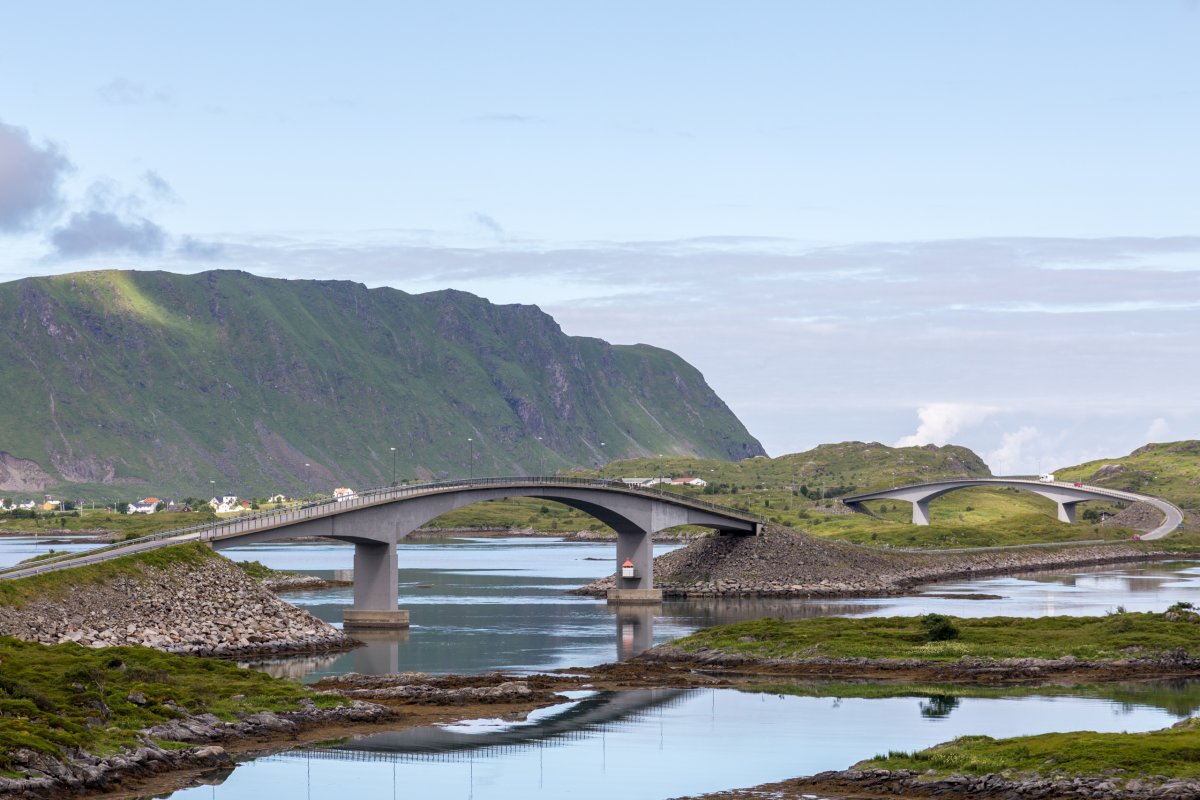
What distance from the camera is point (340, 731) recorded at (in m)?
69.8

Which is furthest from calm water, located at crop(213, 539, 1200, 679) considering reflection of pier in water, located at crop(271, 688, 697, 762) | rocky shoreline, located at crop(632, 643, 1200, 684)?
reflection of pier in water, located at crop(271, 688, 697, 762)

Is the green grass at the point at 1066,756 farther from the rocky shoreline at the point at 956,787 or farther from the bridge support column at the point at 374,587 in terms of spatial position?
the bridge support column at the point at 374,587

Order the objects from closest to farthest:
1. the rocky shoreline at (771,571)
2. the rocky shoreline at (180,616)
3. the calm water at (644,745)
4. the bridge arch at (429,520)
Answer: the calm water at (644,745) < the rocky shoreline at (180,616) < the bridge arch at (429,520) < the rocky shoreline at (771,571)

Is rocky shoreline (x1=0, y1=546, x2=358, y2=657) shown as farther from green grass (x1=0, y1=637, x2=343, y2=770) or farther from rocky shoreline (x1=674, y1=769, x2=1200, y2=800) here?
rocky shoreline (x1=674, y1=769, x2=1200, y2=800)

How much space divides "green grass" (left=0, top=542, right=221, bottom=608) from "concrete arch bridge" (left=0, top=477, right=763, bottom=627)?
1503 millimetres

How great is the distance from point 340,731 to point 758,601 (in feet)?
302

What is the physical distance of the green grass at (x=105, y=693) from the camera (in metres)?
57.6

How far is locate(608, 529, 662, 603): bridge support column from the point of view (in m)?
158

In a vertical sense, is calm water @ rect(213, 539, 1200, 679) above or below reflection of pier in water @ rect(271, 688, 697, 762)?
above

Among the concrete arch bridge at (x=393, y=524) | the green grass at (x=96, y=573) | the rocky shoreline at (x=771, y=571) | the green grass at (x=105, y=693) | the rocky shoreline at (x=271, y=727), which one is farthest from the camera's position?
the rocky shoreline at (x=771, y=571)

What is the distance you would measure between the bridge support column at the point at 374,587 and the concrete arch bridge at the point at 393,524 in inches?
3.0

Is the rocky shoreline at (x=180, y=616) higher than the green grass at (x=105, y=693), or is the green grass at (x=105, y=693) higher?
the rocky shoreline at (x=180, y=616)

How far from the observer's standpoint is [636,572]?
160625 mm

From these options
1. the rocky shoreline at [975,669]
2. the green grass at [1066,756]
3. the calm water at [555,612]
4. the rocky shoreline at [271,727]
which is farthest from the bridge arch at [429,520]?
the green grass at [1066,756]
